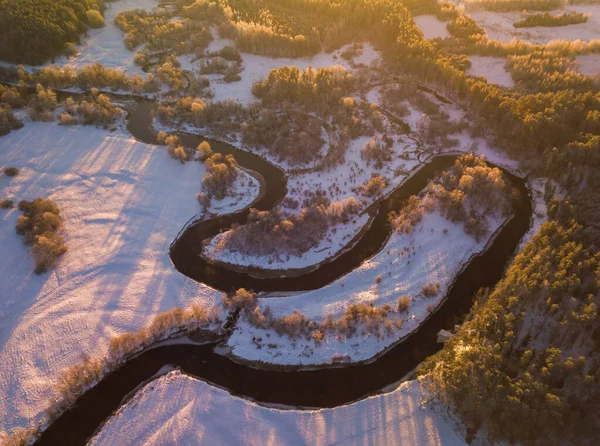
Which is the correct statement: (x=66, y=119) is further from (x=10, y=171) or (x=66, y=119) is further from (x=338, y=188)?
(x=338, y=188)

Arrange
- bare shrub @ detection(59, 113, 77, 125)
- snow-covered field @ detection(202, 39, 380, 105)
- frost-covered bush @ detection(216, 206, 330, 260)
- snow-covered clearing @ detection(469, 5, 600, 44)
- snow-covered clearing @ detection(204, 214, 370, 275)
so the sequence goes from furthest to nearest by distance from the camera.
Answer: snow-covered clearing @ detection(469, 5, 600, 44), snow-covered field @ detection(202, 39, 380, 105), bare shrub @ detection(59, 113, 77, 125), frost-covered bush @ detection(216, 206, 330, 260), snow-covered clearing @ detection(204, 214, 370, 275)

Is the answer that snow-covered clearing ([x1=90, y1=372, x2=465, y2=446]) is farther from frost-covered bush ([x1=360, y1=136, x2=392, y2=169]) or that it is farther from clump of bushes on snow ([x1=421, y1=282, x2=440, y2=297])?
frost-covered bush ([x1=360, y1=136, x2=392, y2=169])

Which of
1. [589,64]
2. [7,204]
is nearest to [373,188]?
[7,204]

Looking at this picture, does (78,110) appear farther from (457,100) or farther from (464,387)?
(464,387)

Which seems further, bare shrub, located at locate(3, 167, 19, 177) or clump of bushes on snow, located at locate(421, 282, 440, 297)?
bare shrub, located at locate(3, 167, 19, 177)

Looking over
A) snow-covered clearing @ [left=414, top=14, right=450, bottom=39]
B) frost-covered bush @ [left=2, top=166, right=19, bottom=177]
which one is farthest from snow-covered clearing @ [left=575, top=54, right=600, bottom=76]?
frost-covered bush @ [left=2, top=166, right=19, bottom=177]

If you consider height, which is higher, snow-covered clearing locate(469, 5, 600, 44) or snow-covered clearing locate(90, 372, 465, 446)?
snow-covered clearing locate(469, 5, 600, 44)

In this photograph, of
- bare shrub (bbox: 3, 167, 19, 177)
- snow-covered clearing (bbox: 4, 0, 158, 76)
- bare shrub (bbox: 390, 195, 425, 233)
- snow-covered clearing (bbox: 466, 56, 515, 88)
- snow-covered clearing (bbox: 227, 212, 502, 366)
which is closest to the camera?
snow-covered clearing (bbox: 227, 212, 502, 366)
